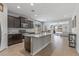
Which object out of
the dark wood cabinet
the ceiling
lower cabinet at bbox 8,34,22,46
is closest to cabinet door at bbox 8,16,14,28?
the dark wood cabinet

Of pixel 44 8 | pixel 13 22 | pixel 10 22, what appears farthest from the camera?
pixel 13 22

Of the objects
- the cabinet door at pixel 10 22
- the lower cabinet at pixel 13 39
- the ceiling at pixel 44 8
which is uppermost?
the ceiling at pixel 44 8

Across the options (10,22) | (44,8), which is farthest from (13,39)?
(44,8)

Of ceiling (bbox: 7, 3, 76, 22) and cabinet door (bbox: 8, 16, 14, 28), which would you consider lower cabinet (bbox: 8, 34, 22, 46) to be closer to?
cabinet door (bbox: 8, 16, 14, 28)

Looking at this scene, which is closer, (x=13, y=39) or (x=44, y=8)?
(x=44, y=8)

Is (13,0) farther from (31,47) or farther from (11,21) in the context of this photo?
(11,21)

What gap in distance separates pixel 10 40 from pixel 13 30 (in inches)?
68.8

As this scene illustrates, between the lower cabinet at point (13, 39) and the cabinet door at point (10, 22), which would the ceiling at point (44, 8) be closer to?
the cabinet door at point (10, 22)

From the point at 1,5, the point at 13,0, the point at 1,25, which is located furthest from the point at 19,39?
the point at 13,0

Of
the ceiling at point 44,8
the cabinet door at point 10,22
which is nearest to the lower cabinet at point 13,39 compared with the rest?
the cabinet door at point 10,22

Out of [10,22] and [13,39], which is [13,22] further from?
[13,39]

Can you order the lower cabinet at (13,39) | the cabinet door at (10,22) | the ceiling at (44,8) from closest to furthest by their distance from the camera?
the ceiling at (44,8)
the lower cabinet at (13,39)
the cabinet door at (10,22)

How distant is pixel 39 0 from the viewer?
3.27 m

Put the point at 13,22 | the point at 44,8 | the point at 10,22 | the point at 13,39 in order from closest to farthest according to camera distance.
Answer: the point at 44,8
the point at 13,39
the point at 10,22
the point at 13,22
